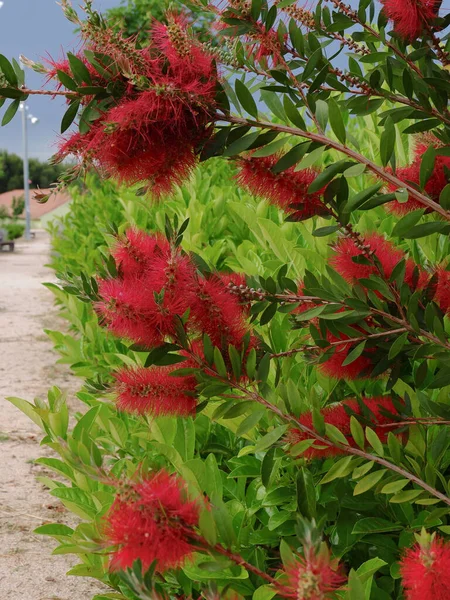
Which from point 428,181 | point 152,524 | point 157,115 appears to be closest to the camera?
point 152,524

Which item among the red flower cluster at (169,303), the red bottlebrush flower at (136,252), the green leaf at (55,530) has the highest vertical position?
the red bottlebrush flower at (136,252)

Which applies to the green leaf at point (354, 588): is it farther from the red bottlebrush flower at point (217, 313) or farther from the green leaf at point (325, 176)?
the green leaf at point (325, 176)

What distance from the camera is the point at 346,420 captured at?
1.31 metres

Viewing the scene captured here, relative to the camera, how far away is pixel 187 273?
1168mm

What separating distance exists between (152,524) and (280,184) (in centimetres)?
62

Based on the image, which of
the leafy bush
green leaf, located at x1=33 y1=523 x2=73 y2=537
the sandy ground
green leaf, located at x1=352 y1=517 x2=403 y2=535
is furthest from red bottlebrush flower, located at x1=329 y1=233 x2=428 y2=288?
the leafy bush

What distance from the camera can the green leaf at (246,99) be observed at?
1.16 m

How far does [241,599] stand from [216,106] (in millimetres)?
738

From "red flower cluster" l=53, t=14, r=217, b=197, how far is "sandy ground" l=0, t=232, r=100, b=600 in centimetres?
154

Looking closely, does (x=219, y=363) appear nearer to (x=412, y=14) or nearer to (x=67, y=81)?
(x=67, y=81)

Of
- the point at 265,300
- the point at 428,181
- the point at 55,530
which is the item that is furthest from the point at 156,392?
the point at 55,530

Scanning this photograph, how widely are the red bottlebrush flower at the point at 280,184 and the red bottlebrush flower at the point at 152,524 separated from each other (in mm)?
546

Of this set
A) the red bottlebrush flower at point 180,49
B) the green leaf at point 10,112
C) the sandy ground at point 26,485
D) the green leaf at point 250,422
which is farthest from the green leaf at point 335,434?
the sandy ground at point 26,485

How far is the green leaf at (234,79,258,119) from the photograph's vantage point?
3.80 ft
